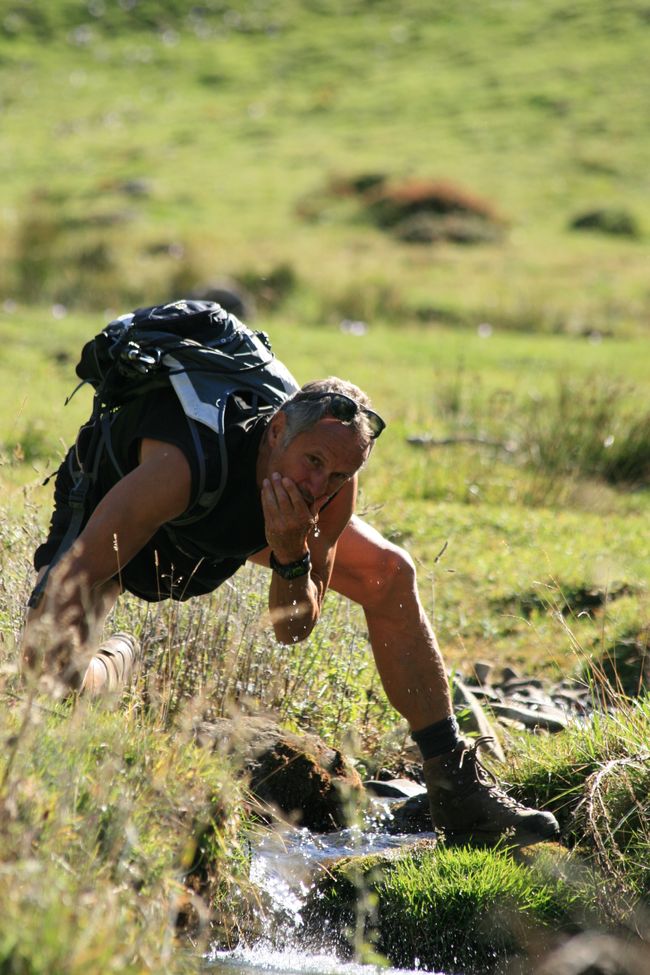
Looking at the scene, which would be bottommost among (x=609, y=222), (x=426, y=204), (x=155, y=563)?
(x=426, y=204)

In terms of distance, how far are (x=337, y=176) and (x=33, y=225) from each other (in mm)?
15918

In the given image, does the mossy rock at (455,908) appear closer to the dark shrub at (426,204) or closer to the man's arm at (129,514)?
the man's arm at (129,514)

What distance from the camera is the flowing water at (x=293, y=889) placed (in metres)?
4.70

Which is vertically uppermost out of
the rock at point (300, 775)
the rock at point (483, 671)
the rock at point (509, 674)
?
the rock at point (300, 775)

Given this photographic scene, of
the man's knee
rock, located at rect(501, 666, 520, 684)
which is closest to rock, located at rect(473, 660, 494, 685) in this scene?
rock, located at rect(501, 666, 520, 684)

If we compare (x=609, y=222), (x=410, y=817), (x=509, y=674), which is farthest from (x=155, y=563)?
(x=609, y=222)

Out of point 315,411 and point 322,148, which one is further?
point 322,148

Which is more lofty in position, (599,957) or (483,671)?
(599,957)

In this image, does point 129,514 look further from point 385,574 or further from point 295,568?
point 385,574

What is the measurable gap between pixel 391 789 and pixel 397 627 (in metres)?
1.03

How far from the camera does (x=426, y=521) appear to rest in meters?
10.4

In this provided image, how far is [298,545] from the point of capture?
4559 millimetres

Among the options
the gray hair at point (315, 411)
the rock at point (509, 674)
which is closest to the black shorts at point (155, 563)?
the gray hair at point (315, 411)

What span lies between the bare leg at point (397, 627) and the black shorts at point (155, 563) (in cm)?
49
